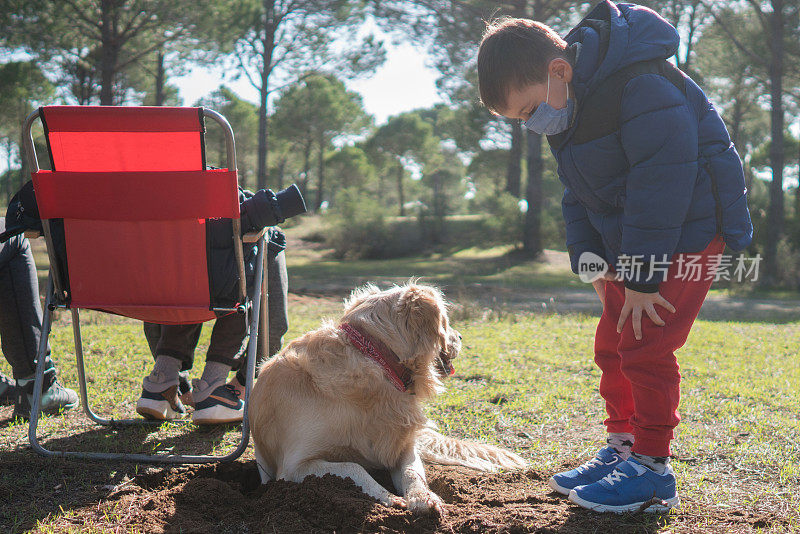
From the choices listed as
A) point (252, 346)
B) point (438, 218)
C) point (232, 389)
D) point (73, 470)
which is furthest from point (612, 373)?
Result: point (438, 218)

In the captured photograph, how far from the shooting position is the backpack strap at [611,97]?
7.25 ft

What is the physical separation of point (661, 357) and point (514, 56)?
1227mm

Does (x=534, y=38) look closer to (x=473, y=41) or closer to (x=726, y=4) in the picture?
(x=473, y=41)

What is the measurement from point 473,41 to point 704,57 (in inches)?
372

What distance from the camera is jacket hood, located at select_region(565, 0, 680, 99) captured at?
2.21 m

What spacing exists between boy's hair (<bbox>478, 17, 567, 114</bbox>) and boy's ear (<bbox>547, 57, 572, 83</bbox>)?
3cm

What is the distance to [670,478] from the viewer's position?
237 cm

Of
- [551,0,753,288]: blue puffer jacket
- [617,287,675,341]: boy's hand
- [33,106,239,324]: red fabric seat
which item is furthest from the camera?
[33,106,239,324]: red fabric seat

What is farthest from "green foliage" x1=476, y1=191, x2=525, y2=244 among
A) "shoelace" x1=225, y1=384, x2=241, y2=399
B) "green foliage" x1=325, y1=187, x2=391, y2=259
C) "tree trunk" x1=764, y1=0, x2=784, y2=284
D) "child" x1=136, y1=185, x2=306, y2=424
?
"shoelace" x1=225, y1=384, x2=241, y2=399

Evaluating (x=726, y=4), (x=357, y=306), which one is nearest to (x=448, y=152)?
(x=726, y=4)

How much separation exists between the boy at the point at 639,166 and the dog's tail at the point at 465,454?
1.85 ft

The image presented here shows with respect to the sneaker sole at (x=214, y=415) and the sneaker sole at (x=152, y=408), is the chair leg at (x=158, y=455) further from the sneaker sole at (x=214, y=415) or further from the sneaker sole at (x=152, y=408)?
the sneaker sole at (x=152, y=408)

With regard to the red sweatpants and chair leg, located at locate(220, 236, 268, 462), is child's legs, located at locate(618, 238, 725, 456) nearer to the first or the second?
the red sweatpants

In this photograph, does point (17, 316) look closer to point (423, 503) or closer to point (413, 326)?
point (413, 326)
